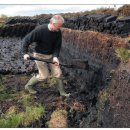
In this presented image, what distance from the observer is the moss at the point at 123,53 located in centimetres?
898

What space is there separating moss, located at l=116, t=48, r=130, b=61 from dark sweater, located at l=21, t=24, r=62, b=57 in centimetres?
176

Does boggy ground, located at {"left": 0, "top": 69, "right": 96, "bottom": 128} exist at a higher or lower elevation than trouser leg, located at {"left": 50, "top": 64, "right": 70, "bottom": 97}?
lower

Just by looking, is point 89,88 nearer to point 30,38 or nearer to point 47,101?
point 47,101

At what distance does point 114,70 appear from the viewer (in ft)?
30.3

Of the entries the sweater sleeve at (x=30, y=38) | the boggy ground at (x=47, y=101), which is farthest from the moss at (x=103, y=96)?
the sweater sleeve at (x=30, y=38)

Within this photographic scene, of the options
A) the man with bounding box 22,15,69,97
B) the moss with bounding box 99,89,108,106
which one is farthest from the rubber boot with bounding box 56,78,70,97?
the moss with bounding box 99,89,108,106

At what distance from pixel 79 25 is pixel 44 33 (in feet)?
19.4

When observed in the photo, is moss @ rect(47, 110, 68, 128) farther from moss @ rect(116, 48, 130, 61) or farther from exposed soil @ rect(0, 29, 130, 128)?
moss @ rect(116, 48, 130, 61)

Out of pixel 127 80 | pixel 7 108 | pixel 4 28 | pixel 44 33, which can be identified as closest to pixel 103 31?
pixel 44 33

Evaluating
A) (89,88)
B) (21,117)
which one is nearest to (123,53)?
(89,88)

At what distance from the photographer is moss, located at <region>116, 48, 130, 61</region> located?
898 centimetres

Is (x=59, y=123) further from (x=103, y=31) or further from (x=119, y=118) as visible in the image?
(x=103, y=31)

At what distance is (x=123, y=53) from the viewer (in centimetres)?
913

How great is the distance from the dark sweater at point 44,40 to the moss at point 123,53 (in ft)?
5.76
